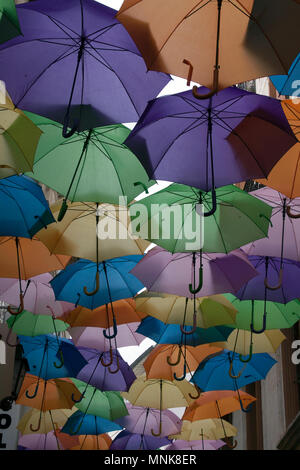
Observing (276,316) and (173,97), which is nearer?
(173,97)

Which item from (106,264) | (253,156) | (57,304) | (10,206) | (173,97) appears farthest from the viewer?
(57,304)

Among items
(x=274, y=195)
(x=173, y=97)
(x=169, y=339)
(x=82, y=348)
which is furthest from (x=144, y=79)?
(x=82, y=348)

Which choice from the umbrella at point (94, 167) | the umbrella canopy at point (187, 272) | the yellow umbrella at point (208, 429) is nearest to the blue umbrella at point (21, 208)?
the umbrella at point (94, 167)

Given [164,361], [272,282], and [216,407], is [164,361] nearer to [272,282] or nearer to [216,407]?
[216,407]

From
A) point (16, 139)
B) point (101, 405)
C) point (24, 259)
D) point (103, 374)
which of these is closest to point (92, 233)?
point (24, 259)

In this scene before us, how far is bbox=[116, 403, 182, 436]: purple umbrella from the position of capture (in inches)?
488

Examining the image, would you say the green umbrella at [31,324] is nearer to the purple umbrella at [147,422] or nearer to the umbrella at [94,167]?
the umbrella at [94,167]

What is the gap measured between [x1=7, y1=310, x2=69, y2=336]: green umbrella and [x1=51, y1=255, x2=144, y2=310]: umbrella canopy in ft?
3.52

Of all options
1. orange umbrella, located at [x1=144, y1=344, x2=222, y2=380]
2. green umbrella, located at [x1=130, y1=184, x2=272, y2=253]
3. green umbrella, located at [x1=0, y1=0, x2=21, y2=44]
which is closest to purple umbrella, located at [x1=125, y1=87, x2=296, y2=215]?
green umbrella, located at [x1=130, y1=184, x2=272, y2=253]

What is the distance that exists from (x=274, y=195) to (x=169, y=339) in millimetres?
3025

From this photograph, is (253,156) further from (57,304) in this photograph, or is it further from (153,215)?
(57,304)

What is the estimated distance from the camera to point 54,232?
6.97m

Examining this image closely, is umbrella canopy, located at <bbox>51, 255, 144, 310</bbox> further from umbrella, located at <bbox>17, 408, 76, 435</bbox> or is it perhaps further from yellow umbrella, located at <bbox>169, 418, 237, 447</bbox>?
yellow umbrella, located at <bbox>169, 418, 237, 447</bbox>

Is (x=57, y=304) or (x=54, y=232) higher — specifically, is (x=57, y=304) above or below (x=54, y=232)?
below
